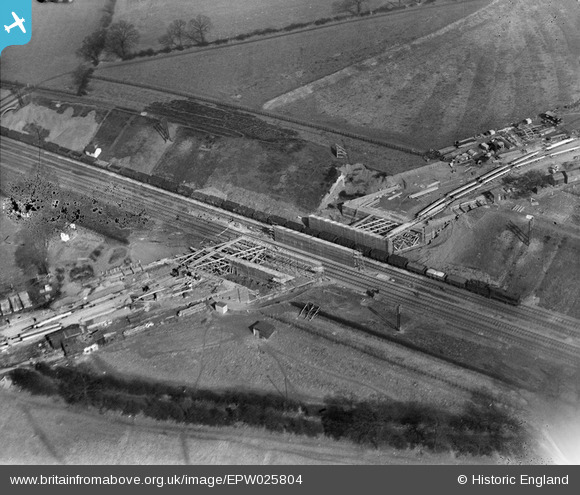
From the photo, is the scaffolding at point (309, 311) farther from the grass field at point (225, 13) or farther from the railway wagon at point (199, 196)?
the grass field at point (225, 13)

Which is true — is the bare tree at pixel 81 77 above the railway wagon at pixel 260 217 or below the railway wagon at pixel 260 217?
above

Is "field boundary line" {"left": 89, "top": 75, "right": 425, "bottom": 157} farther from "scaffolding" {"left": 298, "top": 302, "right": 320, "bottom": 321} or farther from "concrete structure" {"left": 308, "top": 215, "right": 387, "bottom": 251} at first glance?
"scaffolding" {"left": 298, "top": 302, "right": 320, "bottom": 321}

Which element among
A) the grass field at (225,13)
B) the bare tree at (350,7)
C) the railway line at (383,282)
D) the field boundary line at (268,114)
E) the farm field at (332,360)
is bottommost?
the farm field at (332,360)

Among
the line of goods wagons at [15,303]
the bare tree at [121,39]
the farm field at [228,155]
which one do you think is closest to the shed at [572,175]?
the farm field at [228,155]
